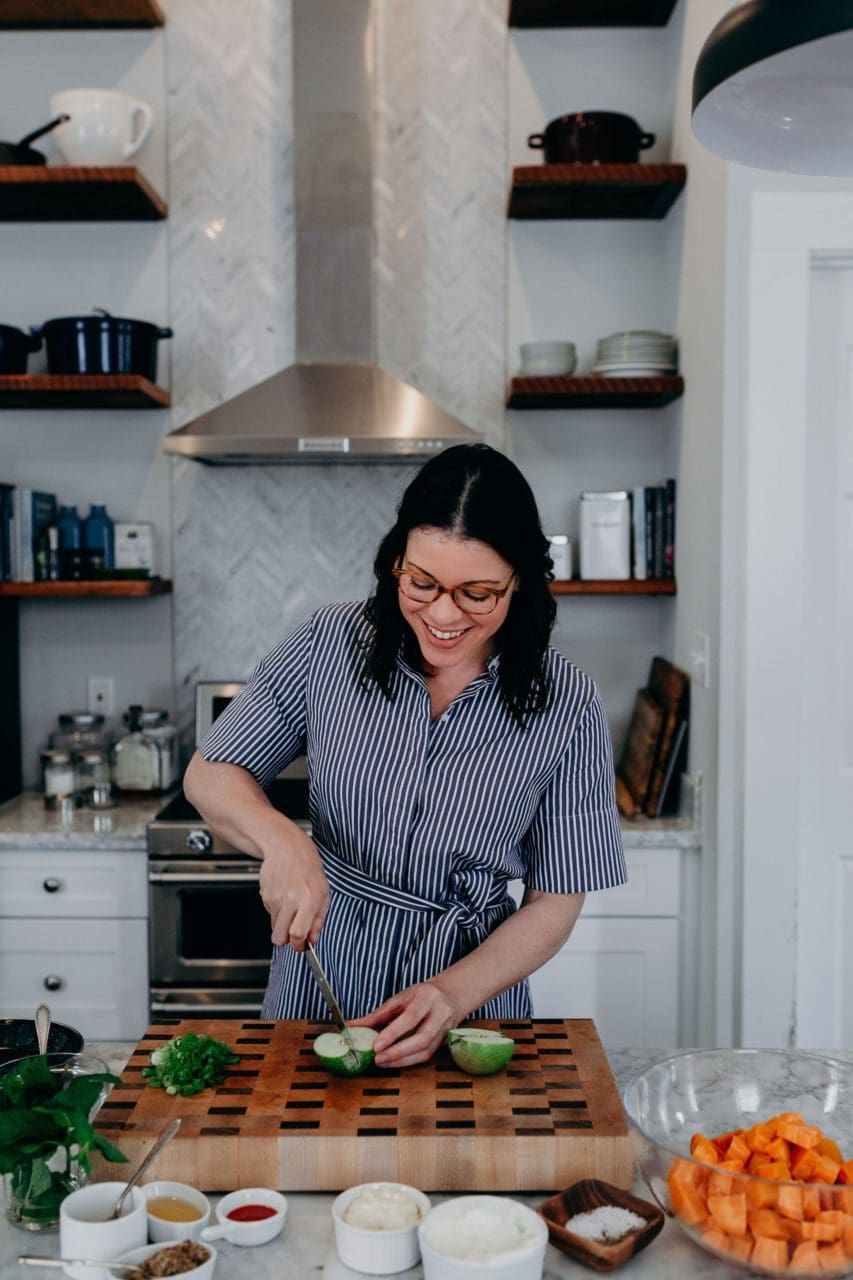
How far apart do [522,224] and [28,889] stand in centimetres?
219

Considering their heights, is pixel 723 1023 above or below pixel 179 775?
below

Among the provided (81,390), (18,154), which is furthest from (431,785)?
(18,154)

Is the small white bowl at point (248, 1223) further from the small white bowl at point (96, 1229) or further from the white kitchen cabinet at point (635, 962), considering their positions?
the white kitchen cabinet at point (635, 962)

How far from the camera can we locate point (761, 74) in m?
1.00

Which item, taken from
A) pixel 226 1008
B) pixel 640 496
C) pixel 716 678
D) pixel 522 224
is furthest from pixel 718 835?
pixel 522 224

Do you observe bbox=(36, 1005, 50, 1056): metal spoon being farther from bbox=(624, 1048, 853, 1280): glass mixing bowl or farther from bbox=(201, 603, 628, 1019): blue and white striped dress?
bbox=(624, 1048, 853, 1280): glass mixing bowl

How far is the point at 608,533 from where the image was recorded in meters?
3.07

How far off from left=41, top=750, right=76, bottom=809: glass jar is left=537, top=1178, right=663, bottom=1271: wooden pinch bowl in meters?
2.19

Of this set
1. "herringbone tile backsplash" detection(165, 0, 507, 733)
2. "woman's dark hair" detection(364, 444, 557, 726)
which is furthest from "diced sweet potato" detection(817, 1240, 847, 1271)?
"herringbone tile backsplash" detection(165, 0, 507, 733)

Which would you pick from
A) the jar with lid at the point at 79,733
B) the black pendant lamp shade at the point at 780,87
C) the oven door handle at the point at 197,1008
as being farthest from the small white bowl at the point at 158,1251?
the jar with lid at the point at 79,733

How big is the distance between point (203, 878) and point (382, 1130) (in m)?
1.62

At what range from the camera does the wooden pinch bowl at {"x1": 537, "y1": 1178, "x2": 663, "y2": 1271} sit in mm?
1028

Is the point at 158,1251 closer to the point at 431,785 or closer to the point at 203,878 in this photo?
the point at 431,785

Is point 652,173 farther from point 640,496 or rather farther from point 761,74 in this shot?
point 761,74
